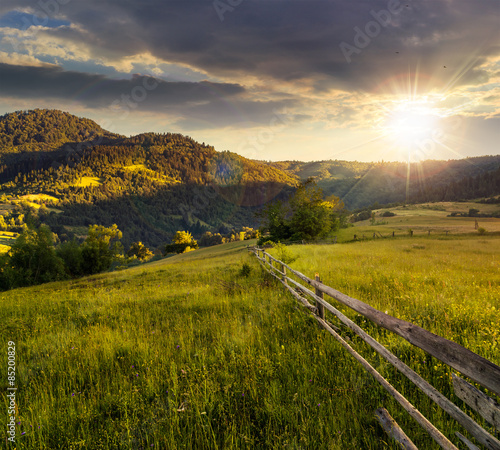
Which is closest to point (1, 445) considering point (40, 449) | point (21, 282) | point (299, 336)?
point (40, 449)

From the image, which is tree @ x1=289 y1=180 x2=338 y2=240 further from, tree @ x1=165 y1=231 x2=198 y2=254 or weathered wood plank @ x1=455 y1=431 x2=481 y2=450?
tree @ x1=165 y1=231 x2=198 y2=254

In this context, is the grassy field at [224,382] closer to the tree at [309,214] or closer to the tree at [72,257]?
the tree at [309,214]

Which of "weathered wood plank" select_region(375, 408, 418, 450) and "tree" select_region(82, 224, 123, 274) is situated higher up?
"weathered wood plank" select_region(375, 408, 418, 450)

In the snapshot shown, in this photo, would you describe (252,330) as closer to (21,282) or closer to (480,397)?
(480,397)

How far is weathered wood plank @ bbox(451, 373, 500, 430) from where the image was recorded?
5.04ft

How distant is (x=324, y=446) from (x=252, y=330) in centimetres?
292

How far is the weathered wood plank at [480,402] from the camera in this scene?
60.4 inches

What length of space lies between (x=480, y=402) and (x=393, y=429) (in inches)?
41.3

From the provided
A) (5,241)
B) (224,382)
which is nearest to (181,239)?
(224,382)

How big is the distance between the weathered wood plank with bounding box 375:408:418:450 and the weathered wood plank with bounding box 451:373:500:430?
72 cm

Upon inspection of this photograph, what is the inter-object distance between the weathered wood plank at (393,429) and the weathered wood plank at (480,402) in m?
0.72

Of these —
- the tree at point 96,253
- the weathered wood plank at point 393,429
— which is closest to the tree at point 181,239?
the tree at point 96,253

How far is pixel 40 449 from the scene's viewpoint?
272cm

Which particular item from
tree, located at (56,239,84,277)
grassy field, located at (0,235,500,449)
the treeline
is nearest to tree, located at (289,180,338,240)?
grassy field, located at (0,235,500,449)
